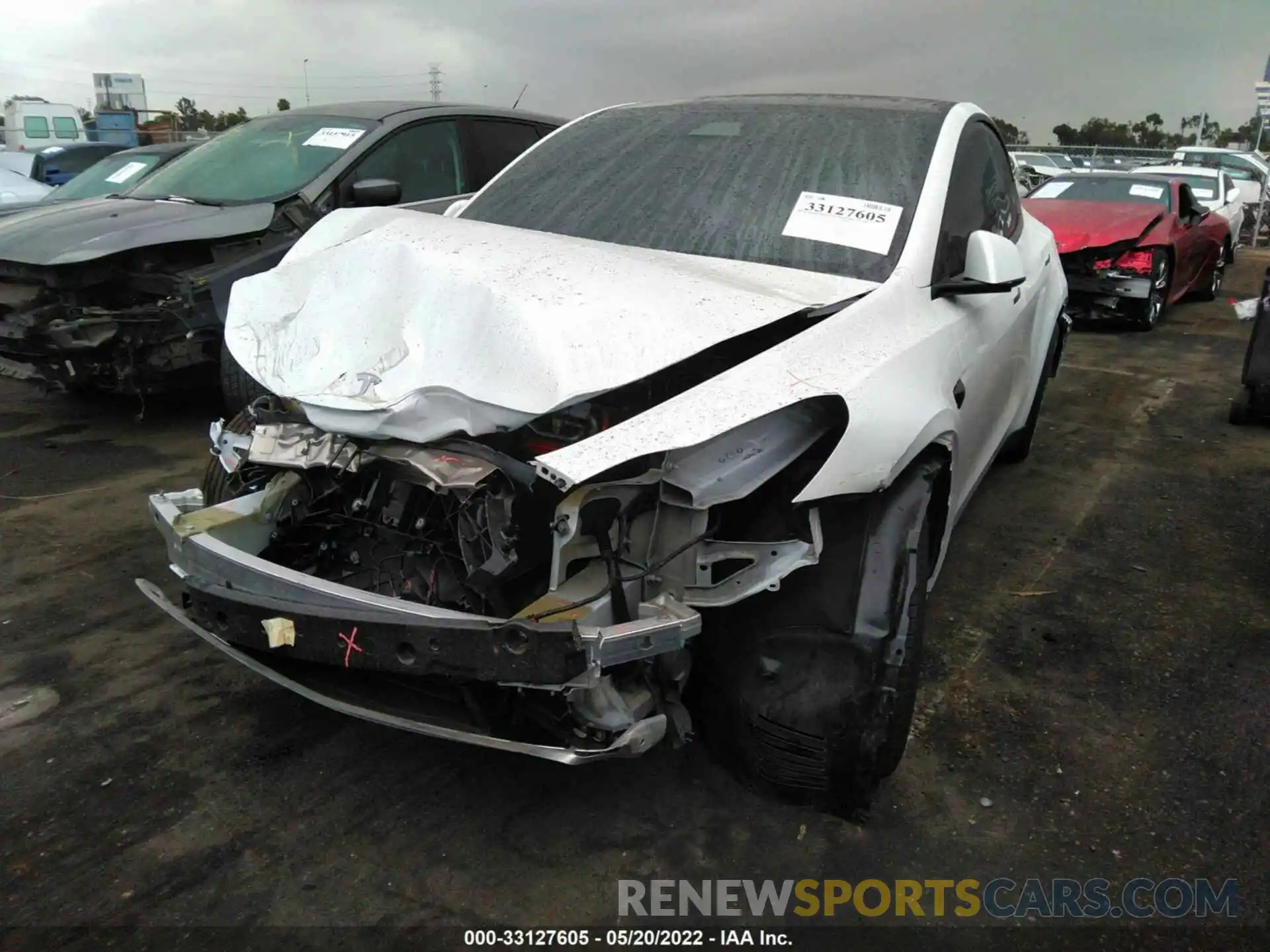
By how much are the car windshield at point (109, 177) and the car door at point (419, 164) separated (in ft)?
7.93

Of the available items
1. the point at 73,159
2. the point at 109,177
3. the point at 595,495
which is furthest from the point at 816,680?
the point at 73,159

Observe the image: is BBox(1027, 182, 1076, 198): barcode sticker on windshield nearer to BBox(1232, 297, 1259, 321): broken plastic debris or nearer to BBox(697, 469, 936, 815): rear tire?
BBox(1232, 297, 1259, 321): broken plastic debris

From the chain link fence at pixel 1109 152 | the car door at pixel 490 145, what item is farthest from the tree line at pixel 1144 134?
the car door at pixel 490 145

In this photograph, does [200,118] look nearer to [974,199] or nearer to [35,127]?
[35,127]

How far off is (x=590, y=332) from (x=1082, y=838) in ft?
5.78

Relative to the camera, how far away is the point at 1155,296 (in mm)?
8680

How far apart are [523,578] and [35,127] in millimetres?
24053

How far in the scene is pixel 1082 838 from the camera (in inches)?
93.1

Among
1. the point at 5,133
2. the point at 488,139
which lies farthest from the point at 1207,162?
the point at 5,133

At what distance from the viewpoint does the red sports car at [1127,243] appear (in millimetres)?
8438

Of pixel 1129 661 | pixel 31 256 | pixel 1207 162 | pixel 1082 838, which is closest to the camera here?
pixel 1082 838

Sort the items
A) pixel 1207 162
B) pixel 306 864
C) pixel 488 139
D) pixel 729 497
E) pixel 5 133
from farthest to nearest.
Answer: pixel 5 133 → pixel 1207 162 → pixel 488 139 → pixel 306 864 → pixel 729 497

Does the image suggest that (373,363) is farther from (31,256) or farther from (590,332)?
(31,256)

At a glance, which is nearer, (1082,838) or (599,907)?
(599,907)
